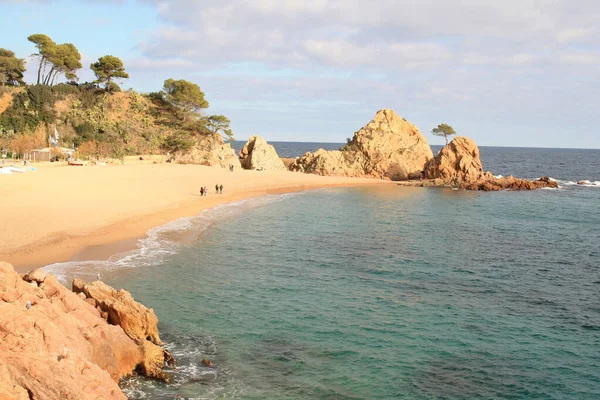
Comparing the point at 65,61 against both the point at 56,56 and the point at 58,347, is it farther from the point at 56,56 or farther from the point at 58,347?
the point at 58,347

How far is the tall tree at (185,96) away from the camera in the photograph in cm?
7975

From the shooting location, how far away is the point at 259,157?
7544cm

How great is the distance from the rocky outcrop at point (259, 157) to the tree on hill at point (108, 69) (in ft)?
78.2

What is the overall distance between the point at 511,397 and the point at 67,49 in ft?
269

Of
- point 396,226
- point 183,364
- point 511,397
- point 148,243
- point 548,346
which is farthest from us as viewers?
point 396,226

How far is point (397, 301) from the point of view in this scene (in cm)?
2028

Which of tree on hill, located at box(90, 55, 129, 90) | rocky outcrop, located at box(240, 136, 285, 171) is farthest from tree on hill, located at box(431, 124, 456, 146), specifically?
tree on hill, located at box(90, 55, 129, 90)

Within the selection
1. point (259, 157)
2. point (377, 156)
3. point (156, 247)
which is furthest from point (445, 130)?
point (156, 247)

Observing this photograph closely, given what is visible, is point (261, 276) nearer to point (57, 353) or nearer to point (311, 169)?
point (57, 353)

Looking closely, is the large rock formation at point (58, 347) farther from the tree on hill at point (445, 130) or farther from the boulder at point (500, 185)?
the tree on hill at point (445, 130)

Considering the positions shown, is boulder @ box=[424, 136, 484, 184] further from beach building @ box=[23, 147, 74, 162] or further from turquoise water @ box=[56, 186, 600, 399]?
beach building @ box=[23, 147, 74, 162]

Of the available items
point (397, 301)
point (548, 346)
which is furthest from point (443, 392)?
point (397, 301)

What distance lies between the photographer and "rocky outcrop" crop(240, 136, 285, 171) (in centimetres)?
7525

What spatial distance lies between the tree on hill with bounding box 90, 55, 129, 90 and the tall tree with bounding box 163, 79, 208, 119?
7500 millimetres
